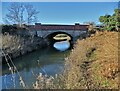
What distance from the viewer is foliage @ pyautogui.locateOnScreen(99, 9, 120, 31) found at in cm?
2080

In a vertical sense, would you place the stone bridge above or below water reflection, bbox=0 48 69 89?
above

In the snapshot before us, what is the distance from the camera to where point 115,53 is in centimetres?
909

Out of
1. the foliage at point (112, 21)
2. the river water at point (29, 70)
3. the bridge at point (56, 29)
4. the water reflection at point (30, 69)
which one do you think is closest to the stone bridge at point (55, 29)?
the bridge at point (56, 29)

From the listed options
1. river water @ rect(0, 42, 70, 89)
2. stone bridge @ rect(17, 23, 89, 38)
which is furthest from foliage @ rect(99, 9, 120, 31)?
stone bridge @ rect(17, 23, 89, 38)

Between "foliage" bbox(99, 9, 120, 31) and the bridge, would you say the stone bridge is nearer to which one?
the bridge

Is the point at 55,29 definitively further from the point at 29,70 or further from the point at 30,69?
the point at 29,70

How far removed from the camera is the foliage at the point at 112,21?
A: 68.2 ft

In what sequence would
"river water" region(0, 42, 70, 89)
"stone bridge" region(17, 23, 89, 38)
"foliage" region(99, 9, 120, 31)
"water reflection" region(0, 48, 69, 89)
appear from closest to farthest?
"river water" region(0, 42, 70, 89), "water reflection" region(0, 48, 69, 89), "foliage" region(99, 9, 120, 31), "stone bridge" region(17, 23, 89, 38)

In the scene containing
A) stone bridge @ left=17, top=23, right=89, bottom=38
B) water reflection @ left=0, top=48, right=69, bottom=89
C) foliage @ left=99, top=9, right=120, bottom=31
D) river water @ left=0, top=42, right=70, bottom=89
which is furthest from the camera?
stone bridge @ left=17, top=23, right=89, bottom=38

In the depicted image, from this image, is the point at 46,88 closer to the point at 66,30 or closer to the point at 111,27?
the point at 111,27

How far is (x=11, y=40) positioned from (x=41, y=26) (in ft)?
46.6

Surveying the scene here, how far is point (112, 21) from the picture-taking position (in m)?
22.0

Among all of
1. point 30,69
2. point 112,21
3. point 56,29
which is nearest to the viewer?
point 30,69

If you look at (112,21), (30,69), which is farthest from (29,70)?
(112,21)
